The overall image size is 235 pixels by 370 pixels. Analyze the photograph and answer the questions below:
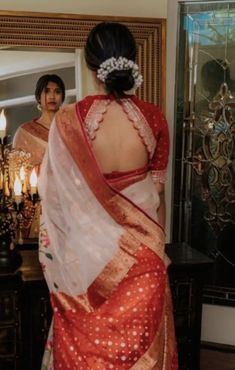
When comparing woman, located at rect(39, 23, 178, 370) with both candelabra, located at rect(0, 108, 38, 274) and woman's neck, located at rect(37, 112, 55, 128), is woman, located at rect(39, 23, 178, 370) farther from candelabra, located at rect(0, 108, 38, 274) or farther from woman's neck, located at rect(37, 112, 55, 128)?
woman's neck, located at rect(37, 112, 55, 128)

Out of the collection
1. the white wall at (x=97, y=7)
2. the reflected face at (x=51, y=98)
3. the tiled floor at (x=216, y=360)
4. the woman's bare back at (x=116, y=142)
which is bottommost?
the tiled floor at (x=216, y=360)

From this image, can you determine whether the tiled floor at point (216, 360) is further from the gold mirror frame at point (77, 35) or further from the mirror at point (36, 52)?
the mirror at point (36, 52)

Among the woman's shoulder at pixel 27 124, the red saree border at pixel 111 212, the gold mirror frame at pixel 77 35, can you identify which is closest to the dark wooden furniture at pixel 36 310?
the red saree border at pixel 111 212

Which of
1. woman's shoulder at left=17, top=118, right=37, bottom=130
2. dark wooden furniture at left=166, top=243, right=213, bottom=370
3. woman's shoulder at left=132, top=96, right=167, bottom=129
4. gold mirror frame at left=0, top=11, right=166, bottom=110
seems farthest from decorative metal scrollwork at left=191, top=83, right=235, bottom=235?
woman's shoulder at left=132, top=96, right=167, bottom=129

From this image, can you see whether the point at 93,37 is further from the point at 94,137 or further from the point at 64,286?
the point at 64,286

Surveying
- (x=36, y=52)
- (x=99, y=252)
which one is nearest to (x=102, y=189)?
(x=99, y=252)

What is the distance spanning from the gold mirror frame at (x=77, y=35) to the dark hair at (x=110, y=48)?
2.39 ft

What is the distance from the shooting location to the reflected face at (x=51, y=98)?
7.11ft

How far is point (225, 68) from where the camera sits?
8.09 feet

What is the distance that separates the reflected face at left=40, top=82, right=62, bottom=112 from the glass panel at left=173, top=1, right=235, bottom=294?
657 millimetres

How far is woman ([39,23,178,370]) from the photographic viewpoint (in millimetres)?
1486

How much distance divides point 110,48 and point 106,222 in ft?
1.74

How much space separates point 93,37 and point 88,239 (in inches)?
24.4

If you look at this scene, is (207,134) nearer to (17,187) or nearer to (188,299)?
(188,299)
